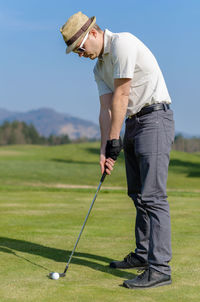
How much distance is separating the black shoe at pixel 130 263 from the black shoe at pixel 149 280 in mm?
520

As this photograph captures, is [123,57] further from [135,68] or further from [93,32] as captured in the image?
[93,32]

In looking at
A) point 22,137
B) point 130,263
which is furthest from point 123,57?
point 22,137

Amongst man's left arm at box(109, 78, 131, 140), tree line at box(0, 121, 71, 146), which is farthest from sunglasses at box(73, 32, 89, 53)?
tree line at box(0, 121, 71, 146)

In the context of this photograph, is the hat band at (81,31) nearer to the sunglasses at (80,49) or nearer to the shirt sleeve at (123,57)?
the sunglasses at (80,49)

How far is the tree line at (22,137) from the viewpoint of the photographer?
118062 millimetres

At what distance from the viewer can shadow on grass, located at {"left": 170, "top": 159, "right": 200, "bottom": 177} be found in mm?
31505

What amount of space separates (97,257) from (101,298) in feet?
4.41

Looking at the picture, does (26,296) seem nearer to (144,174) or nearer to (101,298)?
(101,298)

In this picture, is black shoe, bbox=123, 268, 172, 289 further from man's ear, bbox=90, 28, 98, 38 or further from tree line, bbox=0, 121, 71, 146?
tree line, bbox=0, 121, 71, 146

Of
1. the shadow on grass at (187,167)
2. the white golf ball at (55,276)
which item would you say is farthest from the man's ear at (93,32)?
the shadow on grass at (187,167)

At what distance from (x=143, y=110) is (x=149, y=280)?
1.37 meters

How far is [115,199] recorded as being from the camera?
10.4 m

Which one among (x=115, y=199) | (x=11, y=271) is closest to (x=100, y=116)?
(x=11, y=271)

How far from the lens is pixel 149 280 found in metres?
3.97
